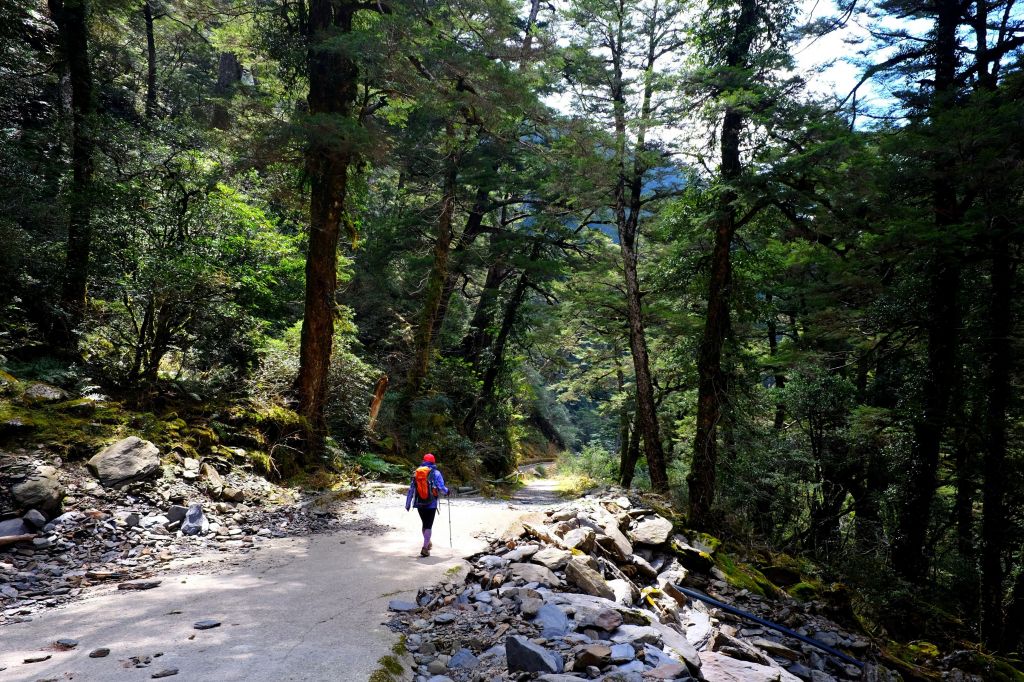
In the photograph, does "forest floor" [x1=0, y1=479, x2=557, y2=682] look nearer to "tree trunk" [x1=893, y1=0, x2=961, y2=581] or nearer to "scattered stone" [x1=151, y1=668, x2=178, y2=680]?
"scattered stone" [x1=151, y1=668, x2=178, y2=680]

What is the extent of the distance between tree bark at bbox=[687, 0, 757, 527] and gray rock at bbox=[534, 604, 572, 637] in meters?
7.34

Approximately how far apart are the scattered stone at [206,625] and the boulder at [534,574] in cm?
284

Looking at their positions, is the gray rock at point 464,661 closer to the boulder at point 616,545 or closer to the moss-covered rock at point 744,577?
the boulder at point 616,545

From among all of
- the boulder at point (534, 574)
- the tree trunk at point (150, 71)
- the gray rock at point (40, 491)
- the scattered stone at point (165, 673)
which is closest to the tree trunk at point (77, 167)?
the gray rock at point (40, 491)

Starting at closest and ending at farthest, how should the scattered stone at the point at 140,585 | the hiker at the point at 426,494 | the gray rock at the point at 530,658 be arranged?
the gray rock at the point at 530,658 → the scattered stone at the point at 140,585 → the hiker at the point at 426,494

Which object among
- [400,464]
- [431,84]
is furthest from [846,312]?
[400,464]

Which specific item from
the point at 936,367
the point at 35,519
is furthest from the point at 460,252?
the point at 35,519

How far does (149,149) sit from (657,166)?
1123 cm

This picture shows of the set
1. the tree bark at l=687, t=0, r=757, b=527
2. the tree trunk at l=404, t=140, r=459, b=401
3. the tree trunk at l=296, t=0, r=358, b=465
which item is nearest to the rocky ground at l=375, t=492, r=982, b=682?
the tree bark at l=687, t=0, r=757, b=527

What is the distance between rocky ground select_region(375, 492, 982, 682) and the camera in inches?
159

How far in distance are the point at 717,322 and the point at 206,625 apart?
34.0ft

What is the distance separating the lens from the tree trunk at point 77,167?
29.9 feet

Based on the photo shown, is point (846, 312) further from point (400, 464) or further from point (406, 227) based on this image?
point (406, 227)

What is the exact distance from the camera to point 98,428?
7746 mm
